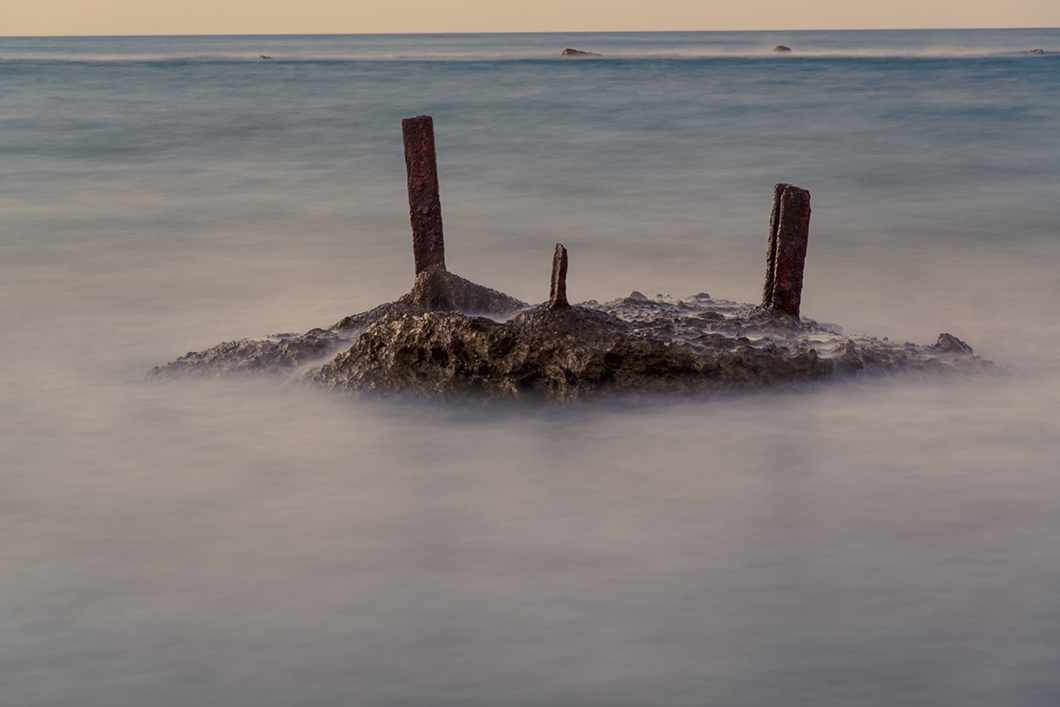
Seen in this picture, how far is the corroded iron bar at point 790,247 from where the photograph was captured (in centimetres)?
583

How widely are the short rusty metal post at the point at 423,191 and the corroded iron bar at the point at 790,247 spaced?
2028 mm

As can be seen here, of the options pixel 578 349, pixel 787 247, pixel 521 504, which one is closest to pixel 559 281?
pixel 578 349

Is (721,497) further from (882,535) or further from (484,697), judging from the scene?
(484,697)

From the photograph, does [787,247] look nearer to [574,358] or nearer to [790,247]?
[790,247]

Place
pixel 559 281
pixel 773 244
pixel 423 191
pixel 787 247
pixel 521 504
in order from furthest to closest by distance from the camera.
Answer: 1. pixel 423 191
2. pixel 773 244
3. pixel 787 247
4. pixel 559 281
5. pixel 521 504

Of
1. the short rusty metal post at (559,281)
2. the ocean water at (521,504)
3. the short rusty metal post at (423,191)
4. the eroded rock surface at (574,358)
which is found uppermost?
the short rusty metal post at (423,191)

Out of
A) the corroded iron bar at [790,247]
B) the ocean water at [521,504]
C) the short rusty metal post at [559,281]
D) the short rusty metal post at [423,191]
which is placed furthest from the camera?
the short rusty metal post at [423,191]

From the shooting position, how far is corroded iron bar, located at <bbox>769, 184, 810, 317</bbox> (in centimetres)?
583

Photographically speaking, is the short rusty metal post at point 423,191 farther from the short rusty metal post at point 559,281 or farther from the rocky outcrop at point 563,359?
the short rusty metal post at point 559,281

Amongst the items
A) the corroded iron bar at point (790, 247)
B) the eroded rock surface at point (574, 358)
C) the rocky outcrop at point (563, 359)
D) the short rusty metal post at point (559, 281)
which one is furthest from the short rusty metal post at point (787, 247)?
the short rusty metal post at point (559, 281)

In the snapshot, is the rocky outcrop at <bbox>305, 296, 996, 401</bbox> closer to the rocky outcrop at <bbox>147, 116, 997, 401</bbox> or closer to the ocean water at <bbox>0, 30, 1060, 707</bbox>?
the rocky outcrop at <bbox>147, 116, 997, 401</bbox>

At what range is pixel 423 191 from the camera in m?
6.32

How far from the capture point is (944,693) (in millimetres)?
2922

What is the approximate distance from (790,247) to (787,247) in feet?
0.06
